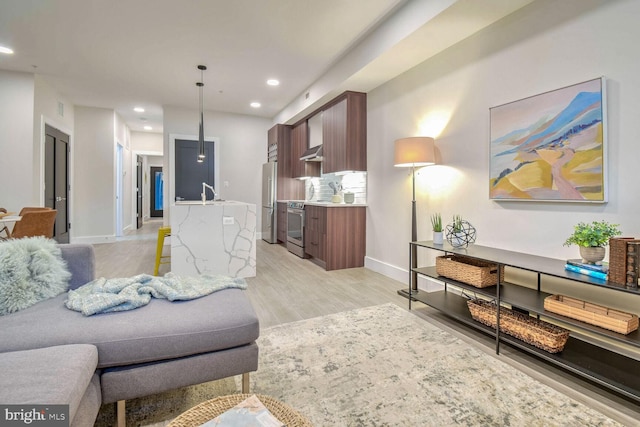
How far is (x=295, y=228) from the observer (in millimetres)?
5598

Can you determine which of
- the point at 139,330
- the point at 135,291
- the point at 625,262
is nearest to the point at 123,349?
the point at 139,330

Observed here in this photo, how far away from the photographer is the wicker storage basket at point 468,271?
2379 millimetres

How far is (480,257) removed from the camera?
225cm

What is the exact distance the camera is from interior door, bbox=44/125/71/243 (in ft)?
17.3

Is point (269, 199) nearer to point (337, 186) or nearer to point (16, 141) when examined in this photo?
point (337, 186)

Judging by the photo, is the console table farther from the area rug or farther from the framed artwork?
Answer: the framed artwork

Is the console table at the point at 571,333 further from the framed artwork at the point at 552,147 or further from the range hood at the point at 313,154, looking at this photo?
the range hood at the point at 313,154

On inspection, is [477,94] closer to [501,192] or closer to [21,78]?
[501,192]

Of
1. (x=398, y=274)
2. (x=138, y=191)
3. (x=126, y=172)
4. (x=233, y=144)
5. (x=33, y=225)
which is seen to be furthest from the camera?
(x=138, y=191)

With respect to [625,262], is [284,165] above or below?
above

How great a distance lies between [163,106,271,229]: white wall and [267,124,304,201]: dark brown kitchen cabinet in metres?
0.78

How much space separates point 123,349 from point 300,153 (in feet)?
17.4

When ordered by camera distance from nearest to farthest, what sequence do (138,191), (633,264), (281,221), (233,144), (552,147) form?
(633,264)
(552,147)
(281,221)
(233,144)
(138,191)

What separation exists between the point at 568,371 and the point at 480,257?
2.70 feet
